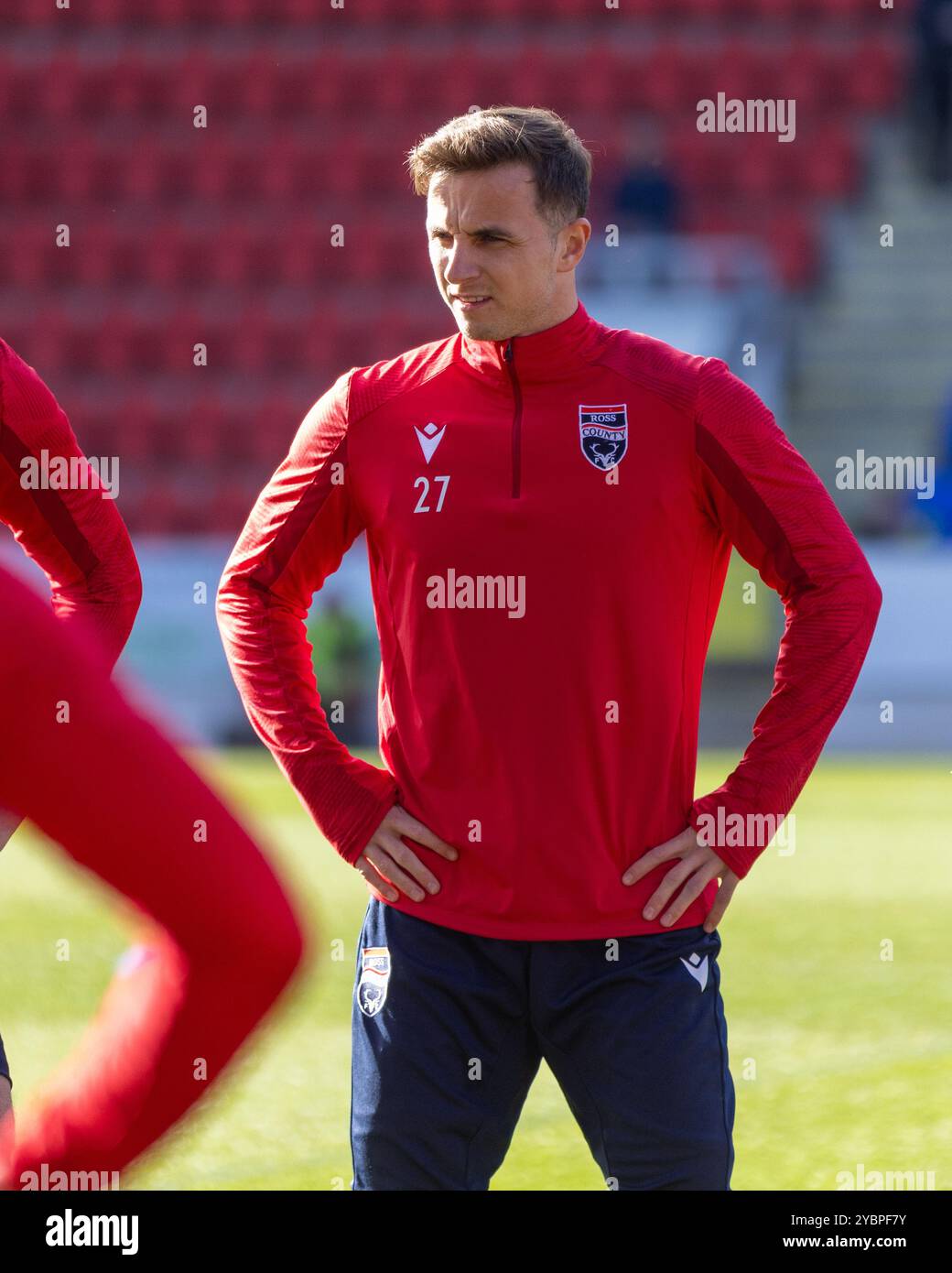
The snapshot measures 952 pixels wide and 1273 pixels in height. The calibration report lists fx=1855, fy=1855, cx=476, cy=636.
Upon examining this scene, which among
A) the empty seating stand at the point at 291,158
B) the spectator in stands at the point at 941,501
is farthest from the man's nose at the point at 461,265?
the empty seating stand at the point at 291,158

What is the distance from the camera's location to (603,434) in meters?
2.46

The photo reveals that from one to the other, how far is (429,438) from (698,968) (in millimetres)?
788

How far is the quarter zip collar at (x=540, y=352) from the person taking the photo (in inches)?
98.2

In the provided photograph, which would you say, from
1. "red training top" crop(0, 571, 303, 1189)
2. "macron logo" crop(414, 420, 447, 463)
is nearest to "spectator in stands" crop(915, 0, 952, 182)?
"macron logo" crop(414, 420, 447, 463)

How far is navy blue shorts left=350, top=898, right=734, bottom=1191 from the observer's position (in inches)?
92.5

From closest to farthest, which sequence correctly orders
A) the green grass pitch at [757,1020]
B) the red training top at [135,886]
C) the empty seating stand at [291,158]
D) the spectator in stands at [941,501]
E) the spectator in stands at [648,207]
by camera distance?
the red training top at [135,886]
the green grass pitch at [757,1020]
the spectator in stands at [941,501]
the spectator in stands at [648,207]
the empty seating stand at [291,158]

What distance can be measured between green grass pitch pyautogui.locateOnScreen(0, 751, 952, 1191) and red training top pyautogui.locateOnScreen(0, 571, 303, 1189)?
25mm

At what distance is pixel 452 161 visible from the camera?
244cm

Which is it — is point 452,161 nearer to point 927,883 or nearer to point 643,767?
point 643,767

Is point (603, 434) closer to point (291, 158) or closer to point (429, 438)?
point (429, 438)

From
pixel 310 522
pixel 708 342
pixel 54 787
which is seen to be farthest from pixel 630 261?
pixel 54 787

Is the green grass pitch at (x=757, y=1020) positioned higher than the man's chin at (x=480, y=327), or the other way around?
the man's chin at (x=480, y=327)

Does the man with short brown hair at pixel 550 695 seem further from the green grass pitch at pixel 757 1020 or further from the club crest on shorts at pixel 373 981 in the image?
the green grass pitch at pixel 757 1020
